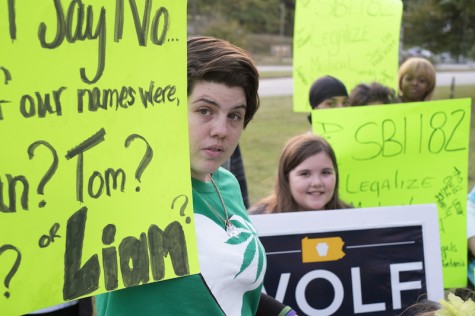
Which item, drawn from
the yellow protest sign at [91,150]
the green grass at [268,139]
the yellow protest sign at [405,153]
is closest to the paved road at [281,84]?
the green grass at [268,139]

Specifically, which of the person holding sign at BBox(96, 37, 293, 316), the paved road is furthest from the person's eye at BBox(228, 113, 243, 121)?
the paved road

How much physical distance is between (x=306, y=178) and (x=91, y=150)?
5.68 ft

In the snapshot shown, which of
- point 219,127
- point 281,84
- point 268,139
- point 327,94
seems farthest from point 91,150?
point 281,84

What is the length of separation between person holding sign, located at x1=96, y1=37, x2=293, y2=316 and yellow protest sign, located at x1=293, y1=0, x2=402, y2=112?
3091mm

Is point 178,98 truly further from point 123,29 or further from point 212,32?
point 212,32

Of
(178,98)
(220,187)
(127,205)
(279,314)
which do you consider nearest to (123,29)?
(178,98)

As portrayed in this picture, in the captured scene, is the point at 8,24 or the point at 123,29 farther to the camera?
the point at 123,29

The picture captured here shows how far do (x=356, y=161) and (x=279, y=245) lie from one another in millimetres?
947

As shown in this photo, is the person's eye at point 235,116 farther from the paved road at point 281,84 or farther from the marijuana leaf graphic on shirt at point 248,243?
the paved road at point 281,84

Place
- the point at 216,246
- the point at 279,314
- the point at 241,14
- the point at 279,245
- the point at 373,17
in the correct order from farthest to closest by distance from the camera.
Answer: the point at 241,14 < the point at 373,17 < the point at 279,245 < the point at 279,314 < the point at 216,246

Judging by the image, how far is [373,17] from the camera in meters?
4.93

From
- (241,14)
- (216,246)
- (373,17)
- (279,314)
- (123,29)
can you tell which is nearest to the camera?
(123,29)

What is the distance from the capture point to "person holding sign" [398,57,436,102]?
16.9 ft

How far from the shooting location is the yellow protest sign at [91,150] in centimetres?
133
